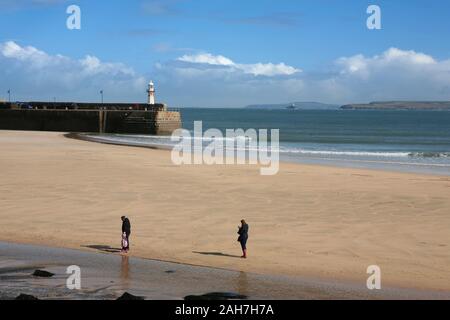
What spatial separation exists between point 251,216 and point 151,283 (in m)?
6.83

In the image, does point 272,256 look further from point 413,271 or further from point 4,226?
point 4,226

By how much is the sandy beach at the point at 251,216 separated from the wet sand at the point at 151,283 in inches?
21.3

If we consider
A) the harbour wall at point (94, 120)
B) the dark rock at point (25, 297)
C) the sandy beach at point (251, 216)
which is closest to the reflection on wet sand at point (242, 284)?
the sandy beach at point (251, 216)

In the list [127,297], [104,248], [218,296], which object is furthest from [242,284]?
[104,248]

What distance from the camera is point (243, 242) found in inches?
499

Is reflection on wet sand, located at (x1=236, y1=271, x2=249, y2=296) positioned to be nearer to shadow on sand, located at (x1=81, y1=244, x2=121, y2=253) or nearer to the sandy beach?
the sandy beach

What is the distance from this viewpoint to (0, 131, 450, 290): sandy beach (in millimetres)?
12492

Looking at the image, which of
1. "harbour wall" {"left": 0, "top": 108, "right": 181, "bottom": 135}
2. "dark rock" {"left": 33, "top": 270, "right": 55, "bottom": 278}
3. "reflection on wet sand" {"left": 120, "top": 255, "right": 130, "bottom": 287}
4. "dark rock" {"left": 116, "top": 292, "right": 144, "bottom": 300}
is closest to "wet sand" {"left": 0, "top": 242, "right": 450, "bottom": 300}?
"reflection on wet sand" {"left": 120, "top": 255, "right": 130, "bottom": 287}

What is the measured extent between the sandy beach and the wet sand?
21.3 inches

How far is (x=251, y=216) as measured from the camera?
56.2 feet

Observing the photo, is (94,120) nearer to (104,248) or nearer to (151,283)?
(104,248)

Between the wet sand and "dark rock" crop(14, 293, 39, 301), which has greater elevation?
"dark rock" crop(14, 293, 39, 301)

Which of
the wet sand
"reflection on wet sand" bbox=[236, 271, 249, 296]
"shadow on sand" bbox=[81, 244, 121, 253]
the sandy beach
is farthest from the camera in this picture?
"shadow on sand" bbox=[81, 244, 121, 253]
